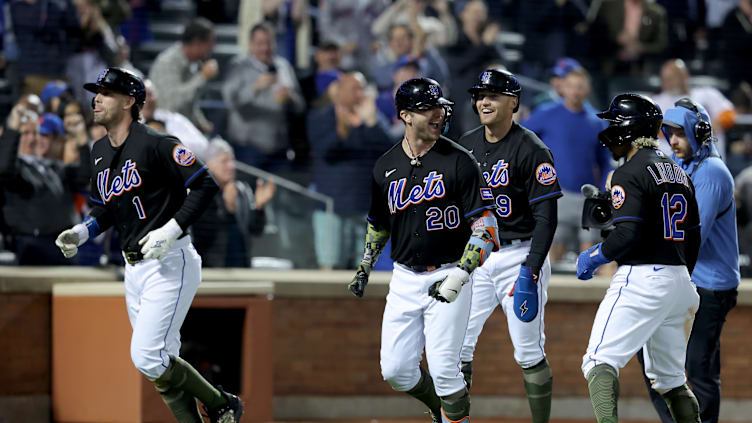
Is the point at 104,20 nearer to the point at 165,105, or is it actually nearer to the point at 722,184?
the point at 165,105

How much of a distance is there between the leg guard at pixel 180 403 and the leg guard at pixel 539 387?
1930 millimetres

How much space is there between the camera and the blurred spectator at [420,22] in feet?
34.7

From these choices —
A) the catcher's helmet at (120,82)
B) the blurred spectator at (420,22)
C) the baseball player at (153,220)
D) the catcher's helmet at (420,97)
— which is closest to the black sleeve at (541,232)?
the catcher's helmet at (420,97)

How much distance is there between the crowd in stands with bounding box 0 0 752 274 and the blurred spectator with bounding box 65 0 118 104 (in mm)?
13

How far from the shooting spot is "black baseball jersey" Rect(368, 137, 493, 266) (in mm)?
5684

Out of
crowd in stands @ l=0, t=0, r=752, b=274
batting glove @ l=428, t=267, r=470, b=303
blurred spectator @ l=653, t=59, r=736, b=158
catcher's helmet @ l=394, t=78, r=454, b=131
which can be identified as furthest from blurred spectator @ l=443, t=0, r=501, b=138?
batting glove @ l=428, t=267, r=470, b=303

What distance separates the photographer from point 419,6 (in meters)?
10.8

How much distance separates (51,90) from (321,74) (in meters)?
2.55

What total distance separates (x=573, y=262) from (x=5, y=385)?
489 cm

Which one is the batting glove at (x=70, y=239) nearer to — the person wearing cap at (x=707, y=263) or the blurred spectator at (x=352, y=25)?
the person wearing cap at (x=707, y=263)

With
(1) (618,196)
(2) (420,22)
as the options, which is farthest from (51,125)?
(1) (618,196)

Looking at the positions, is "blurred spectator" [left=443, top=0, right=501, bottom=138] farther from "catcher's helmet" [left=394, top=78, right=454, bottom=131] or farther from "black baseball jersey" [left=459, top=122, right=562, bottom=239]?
Answer: "catcher's helmet" [left=394, top=78, right=454, bottom=131]

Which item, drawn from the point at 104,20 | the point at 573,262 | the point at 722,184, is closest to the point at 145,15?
the point at 104,20

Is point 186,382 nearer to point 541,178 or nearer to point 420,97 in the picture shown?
point 420,97
